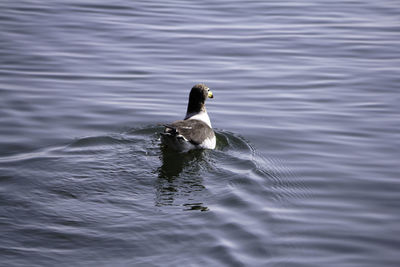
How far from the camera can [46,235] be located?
24.7 ft

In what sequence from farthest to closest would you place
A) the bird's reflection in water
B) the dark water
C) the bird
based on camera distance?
the bird < the bird's reflection in water < the dark water

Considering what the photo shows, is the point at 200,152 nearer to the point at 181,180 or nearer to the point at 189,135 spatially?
the point at 189,135

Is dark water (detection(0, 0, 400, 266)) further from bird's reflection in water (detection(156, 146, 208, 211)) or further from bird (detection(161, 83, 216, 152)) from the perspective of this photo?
bird (detection(161, 83, 216, 152))

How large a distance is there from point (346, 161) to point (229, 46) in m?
7.19

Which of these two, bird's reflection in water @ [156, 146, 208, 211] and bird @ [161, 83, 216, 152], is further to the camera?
bird @ [161, 83, 216, 152]

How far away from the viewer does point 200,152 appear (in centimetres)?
1118

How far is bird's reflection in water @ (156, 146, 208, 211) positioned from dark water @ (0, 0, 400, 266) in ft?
0.13

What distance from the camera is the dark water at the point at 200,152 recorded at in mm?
7730

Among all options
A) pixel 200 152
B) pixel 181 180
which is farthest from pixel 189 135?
pixel 181 180

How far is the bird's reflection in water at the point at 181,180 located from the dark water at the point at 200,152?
41mm

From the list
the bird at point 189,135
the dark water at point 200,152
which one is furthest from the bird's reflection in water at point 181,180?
the bird at point 189,135

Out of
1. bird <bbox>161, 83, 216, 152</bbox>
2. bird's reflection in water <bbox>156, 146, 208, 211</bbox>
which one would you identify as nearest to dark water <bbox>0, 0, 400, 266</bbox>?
bird's reflection in water <bbox>156, 146, 208, 211</bbox>

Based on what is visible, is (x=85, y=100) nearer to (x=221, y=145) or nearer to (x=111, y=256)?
(x=221, y=145)

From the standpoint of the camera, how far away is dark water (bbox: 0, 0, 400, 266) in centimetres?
773
